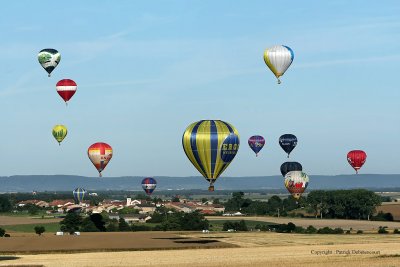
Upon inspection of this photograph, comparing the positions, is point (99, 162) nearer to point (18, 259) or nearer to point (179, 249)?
point (179, 249)

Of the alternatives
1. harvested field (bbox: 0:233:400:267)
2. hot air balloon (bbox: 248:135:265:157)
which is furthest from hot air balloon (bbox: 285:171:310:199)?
harvested field (bbox: 0:233:400:267)

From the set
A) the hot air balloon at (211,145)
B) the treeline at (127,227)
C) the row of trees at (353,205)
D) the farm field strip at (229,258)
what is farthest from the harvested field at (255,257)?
the row of trees at (353,205)

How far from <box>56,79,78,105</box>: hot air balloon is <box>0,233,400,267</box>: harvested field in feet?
153

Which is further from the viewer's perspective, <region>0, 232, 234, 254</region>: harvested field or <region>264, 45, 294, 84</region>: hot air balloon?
<region>264, 45, 294, 84</region>: hot air balloon

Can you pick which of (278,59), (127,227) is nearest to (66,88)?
(127,227)

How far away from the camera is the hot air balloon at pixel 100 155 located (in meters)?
146

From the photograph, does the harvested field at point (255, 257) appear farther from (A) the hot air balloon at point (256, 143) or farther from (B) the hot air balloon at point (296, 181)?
(A) the hot air balloon at point (256, 143)

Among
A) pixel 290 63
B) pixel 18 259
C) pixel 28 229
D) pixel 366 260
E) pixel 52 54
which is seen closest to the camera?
pixel 366 260

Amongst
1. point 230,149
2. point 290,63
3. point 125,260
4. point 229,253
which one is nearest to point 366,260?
point 229,253

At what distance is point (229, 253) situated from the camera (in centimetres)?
8331

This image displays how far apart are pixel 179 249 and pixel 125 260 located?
15.7 meters

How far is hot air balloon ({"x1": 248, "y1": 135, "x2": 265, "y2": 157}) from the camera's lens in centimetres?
16012

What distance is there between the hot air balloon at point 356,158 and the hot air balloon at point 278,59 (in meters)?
38.8

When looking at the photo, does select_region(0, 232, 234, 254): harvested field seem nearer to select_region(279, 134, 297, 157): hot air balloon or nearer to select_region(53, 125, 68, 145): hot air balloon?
select_region(279, 134, 297, 157): hot air balloon
